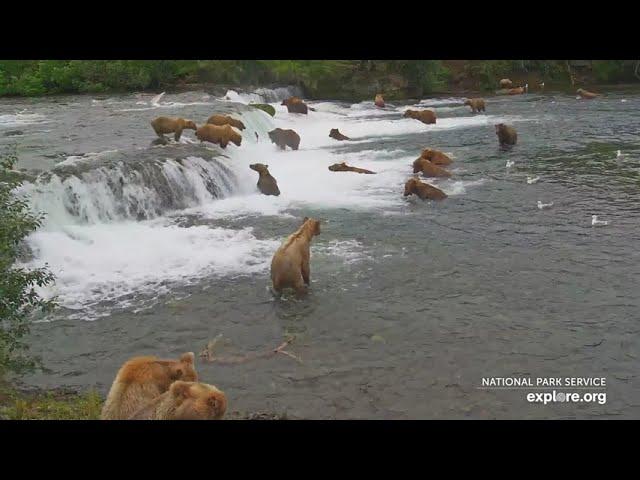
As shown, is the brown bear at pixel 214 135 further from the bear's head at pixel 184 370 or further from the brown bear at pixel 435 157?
the bear's head at pixel 184 370

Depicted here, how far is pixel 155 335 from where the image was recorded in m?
9.30

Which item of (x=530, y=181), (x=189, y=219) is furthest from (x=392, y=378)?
(x=530, y=181)

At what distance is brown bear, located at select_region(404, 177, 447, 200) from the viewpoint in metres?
17.1

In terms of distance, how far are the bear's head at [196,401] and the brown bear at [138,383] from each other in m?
0.53

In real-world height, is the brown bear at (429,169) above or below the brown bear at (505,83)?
below

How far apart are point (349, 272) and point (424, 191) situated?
628 cm

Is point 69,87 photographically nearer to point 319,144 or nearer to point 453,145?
point 319,144

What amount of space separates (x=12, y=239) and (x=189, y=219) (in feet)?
27.3

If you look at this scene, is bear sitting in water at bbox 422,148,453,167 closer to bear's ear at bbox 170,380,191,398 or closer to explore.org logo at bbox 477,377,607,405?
explore.org logo at bbox 477,377,607,405

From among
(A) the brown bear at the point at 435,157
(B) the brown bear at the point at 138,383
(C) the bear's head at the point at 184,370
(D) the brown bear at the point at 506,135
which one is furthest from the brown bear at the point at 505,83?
(B) the brown bear at the point at 138,383

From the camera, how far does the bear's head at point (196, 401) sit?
5.59 m

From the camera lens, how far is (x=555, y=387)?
24.9 feet

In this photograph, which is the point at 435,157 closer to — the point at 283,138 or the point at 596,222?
the point at 283,138

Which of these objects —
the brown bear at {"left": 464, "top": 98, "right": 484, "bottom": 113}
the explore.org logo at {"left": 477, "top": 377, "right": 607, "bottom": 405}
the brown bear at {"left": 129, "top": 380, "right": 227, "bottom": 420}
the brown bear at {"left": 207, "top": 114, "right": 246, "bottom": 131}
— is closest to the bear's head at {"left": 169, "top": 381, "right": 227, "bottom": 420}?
the brown bear at {"left": 129, "top": 380, "right": 227, "bottom": 420}
